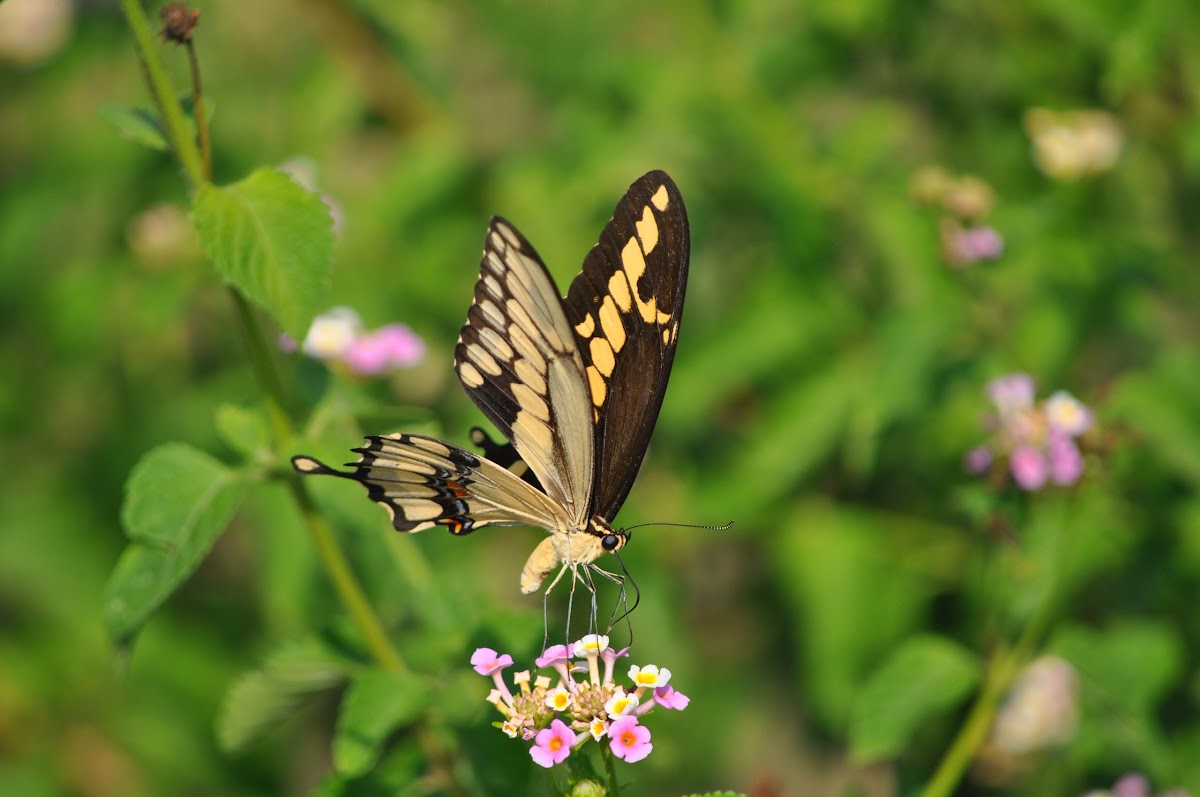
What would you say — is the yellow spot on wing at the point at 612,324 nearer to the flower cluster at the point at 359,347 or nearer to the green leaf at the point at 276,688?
the flower cluster at the point at 359,347

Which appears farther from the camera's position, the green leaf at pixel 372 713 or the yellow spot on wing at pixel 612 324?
the yellow spot on wing at pixel 612 324

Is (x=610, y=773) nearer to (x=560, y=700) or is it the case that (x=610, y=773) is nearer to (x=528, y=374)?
(x=560, y=700)

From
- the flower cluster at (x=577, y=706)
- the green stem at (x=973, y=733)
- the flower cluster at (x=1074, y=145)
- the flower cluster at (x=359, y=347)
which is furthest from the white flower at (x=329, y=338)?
the flower cluster at (x=1074, y=145)

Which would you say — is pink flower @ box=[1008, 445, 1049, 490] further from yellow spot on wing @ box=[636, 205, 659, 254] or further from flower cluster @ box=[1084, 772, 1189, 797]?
yellow spot on wing @ box=[636, 205, 659, 254]

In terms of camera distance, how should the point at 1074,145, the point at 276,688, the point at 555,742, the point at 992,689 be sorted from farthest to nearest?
the point at 1074,145 < the point at 992,689 < the point at 276,688 < the point at 555,742

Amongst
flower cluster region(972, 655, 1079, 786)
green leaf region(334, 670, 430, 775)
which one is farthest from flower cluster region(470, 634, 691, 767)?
flower cluster region(972, 655, 1079, 786)

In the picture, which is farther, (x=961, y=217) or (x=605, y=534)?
(x=961, y=217)

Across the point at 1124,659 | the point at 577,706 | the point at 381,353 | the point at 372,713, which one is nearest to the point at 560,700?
the point at 577,706
